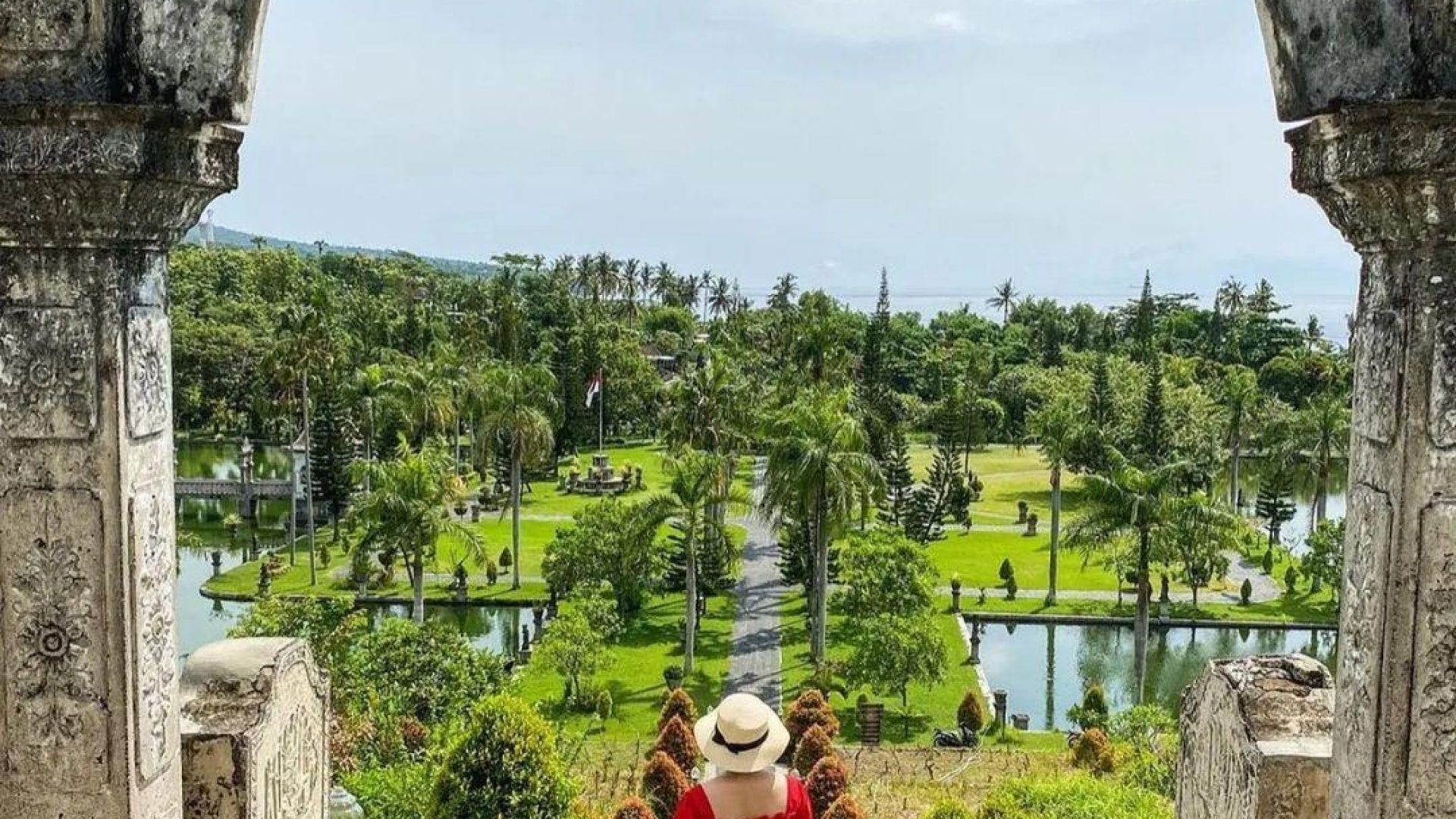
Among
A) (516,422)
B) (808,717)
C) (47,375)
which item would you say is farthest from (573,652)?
(47,375)

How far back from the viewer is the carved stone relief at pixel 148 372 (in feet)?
13.1

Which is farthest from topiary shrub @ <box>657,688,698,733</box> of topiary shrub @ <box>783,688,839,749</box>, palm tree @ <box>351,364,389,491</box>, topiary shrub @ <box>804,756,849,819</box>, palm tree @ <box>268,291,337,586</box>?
palm tree @ <box>351,364,389,491</box>

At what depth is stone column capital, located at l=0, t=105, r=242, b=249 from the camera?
3.78 m

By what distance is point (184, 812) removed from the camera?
186 inches

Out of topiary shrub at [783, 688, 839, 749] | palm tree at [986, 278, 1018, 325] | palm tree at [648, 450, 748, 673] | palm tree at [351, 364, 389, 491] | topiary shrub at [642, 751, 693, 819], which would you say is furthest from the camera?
palm tree at [986, 278, 1018, 325]

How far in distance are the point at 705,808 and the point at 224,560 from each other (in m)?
38.3

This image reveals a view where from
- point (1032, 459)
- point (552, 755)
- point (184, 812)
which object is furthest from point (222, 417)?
point (184, 812)

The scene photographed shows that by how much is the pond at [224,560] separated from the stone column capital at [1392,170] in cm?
2094

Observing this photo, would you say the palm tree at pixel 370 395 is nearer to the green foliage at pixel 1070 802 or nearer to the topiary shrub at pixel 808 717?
the topiary shrub at pixel 808 717

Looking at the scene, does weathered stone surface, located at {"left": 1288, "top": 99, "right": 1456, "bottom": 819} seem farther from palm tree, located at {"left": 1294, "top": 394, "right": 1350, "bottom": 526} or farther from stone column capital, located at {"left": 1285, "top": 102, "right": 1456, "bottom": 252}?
palm tree, located at {"left": 1294, "top": 394, "right": 1350, "bottom": 526}

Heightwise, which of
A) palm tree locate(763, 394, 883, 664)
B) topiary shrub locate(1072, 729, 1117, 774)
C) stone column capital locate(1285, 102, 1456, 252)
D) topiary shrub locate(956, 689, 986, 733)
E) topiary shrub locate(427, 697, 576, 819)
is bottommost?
topiary shrub locate(956, 689, 986, 733)

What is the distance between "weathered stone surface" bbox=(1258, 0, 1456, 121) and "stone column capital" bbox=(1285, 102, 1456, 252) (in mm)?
69

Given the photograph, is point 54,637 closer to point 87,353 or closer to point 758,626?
point 87,353

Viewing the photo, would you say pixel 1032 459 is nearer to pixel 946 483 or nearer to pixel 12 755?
pixel 946 483
